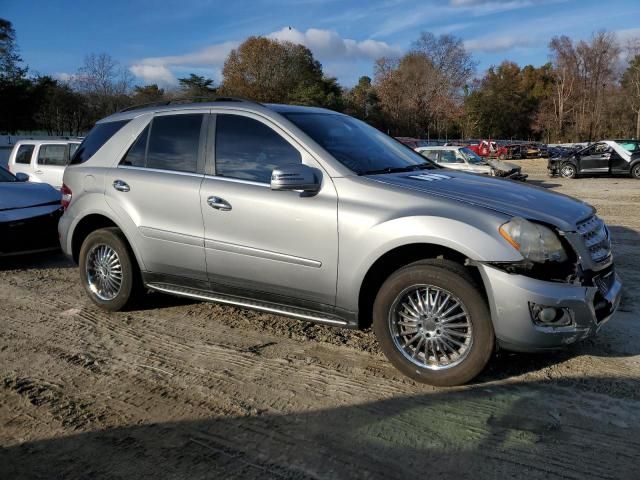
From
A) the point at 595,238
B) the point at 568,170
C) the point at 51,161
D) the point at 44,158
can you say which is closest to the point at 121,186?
the point at 595,238

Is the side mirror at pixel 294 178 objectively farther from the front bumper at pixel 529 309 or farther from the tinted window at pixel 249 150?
the front bumper at pixel 529 309

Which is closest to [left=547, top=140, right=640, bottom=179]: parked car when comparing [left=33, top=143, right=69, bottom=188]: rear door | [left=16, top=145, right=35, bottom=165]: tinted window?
[left=33, top=143, right=69, bottom=188]: rear door

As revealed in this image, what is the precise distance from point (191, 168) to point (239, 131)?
53 centimetres

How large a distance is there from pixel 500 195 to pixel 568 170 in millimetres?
23010

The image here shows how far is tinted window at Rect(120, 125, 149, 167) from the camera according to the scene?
5.02m

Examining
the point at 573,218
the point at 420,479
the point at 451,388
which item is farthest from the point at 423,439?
the point at 573,218

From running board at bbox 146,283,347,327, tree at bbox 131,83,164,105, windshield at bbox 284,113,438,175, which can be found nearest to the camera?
running board at bbox 146,283,347,327

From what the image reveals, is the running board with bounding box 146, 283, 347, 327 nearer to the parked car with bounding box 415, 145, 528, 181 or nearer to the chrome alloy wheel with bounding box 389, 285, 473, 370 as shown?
the chrome alloy wheel with bounding box 389, 285, 473, 370

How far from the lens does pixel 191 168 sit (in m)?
4.63

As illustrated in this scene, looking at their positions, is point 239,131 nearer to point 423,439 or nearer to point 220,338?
point 220,338

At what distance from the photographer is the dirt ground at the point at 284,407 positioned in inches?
111

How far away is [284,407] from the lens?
133 inches

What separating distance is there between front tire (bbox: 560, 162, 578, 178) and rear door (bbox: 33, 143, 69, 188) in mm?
20370

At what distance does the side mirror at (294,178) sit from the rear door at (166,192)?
36.1 inches
